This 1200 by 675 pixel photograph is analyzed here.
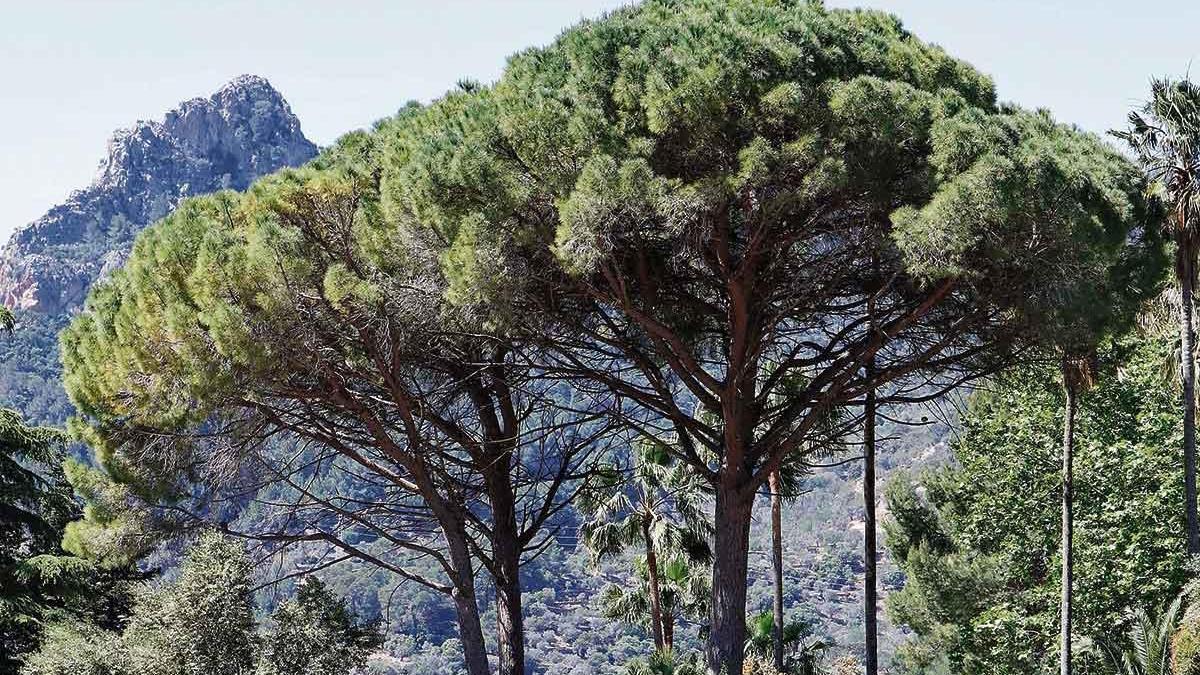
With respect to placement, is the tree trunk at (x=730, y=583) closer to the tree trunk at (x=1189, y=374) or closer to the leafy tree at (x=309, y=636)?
the leafy tree at (x=309, y=636)

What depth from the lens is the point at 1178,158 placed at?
15.4 metres

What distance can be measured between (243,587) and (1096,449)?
13.3 metres

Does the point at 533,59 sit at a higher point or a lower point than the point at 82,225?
lower

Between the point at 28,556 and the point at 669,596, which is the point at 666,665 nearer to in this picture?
the point at 669,596

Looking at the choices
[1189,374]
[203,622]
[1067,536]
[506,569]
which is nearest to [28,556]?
[203,622]

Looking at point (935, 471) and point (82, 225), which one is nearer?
point (935, 471)

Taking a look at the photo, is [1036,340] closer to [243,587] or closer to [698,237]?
[698,237]

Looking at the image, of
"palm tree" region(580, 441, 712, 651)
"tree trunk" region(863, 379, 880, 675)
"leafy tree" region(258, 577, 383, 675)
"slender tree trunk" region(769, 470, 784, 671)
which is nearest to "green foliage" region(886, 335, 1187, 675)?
"tree trunk" region(863, 379, 880, 675)

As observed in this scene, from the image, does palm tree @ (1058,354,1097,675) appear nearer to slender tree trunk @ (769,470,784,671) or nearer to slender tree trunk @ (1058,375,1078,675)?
slender tree trunk @ (1058,375,1078,675)

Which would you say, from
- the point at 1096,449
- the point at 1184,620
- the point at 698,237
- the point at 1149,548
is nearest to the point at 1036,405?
the point at 1096,449

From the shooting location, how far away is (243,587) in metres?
12.5

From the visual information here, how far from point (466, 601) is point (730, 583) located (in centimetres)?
300

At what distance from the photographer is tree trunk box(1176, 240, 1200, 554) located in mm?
15492

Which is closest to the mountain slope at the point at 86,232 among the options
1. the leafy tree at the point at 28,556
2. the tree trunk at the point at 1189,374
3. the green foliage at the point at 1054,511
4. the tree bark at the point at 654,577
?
the leafy tree at the point at 28,556
